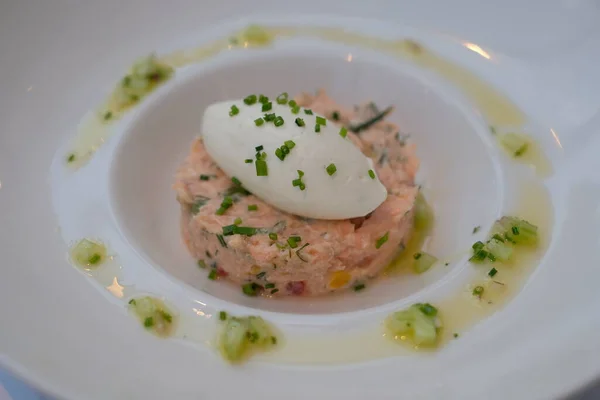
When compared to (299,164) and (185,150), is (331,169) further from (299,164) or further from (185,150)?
(185,150)

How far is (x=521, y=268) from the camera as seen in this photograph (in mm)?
1884

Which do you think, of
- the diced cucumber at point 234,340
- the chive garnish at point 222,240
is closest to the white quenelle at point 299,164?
the chive garnish at point 222,240

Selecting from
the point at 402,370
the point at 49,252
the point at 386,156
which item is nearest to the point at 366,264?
the point at 386,156

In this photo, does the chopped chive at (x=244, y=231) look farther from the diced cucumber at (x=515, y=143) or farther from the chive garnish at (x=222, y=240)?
the diced cucumber at (x=515, y=143)

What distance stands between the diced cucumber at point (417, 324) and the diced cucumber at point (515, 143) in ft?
3.08

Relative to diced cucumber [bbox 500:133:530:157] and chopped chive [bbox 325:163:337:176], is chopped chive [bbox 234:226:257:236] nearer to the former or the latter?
chopped chive [bbox 325:163:337:176]

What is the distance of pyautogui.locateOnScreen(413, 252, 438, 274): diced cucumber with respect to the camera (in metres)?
2.35

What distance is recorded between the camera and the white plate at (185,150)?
1549 millimetres

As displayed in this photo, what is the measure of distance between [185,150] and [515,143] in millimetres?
1678

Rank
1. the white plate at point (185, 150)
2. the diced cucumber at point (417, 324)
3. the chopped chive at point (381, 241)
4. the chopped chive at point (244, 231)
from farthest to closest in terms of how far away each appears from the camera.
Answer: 1. the chopped chive at point (381, 241)
2. the chopped chive at point (244, 231)
3. the diced cucumber at point (417, 324)
4. the white plate at point (185, 150)

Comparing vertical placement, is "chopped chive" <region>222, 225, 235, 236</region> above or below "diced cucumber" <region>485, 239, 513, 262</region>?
below

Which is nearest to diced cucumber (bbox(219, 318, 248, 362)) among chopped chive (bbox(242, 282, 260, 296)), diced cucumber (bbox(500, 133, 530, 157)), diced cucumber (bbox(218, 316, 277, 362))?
diced cucumber (bbox(218, 316, 277, 362))

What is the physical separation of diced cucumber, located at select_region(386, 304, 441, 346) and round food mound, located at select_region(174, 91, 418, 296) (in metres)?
0.44

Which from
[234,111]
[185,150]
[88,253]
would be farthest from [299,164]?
[185,150]
